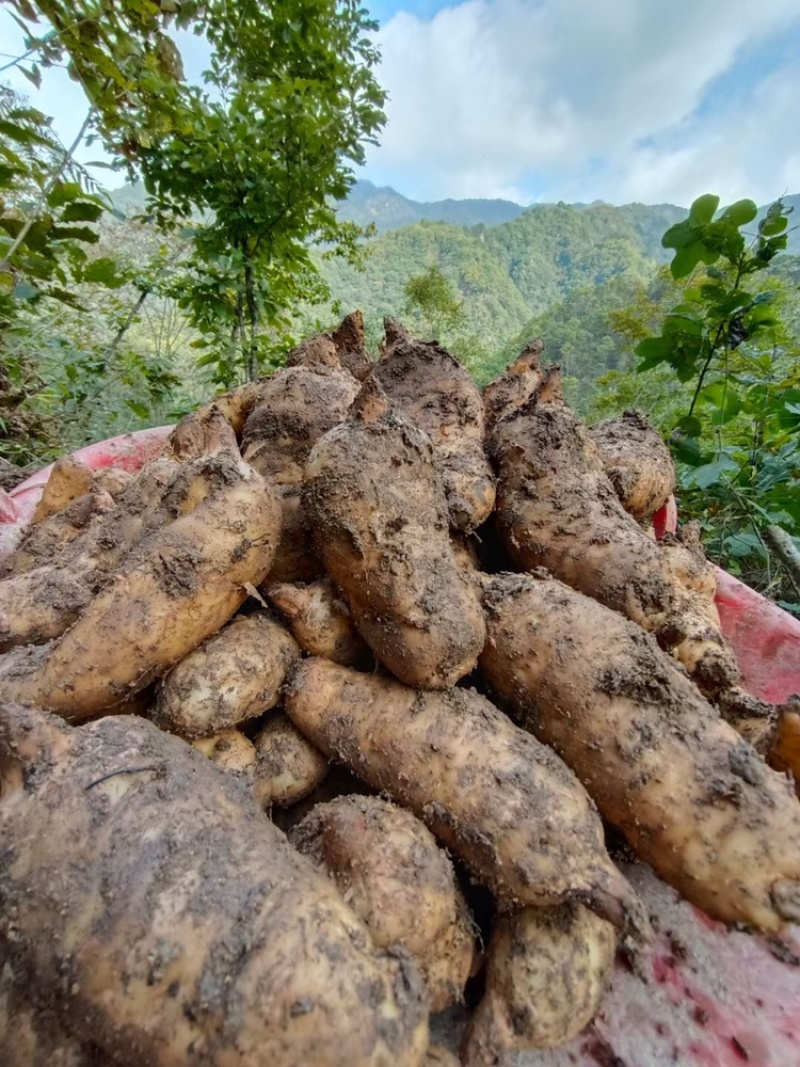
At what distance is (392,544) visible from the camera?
969 millimetres

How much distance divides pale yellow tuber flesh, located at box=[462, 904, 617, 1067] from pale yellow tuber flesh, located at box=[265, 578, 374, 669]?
483mm

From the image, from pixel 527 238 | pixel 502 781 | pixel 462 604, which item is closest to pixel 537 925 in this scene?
pixel 502 781

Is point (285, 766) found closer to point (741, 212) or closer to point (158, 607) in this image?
point (158, 607)

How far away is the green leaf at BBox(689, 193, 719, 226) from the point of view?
1751 millimetres

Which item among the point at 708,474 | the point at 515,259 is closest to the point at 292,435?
the point at 708,474

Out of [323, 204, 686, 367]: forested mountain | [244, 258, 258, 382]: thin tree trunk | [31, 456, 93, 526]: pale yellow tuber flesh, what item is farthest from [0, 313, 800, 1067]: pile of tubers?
[323, 204, 686, 367]: forested mountain

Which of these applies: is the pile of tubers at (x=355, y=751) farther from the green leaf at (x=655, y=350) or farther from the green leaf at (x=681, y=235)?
the green leaf at (x=681, y=235)

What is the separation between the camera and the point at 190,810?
675mm

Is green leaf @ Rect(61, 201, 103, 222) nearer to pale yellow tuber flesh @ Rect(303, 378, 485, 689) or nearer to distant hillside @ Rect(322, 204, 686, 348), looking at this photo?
pale yellow tuber flesh @ Rect(303, 378, 485, 689)

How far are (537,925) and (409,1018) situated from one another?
9.7 inches

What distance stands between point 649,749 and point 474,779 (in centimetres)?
26

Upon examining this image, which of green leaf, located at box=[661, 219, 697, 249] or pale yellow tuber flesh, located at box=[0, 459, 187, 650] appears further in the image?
green leaf, located at box=[661, 219, 697, 249]

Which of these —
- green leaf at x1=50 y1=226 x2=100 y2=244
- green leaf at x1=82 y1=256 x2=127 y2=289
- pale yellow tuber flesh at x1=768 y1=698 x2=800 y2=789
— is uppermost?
green leaf at x1=50 y1=226 x2=100 y2=244

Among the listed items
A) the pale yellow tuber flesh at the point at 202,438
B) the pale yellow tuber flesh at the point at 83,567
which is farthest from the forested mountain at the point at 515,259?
the pale yellow tuber flesh at the point at 83,567
